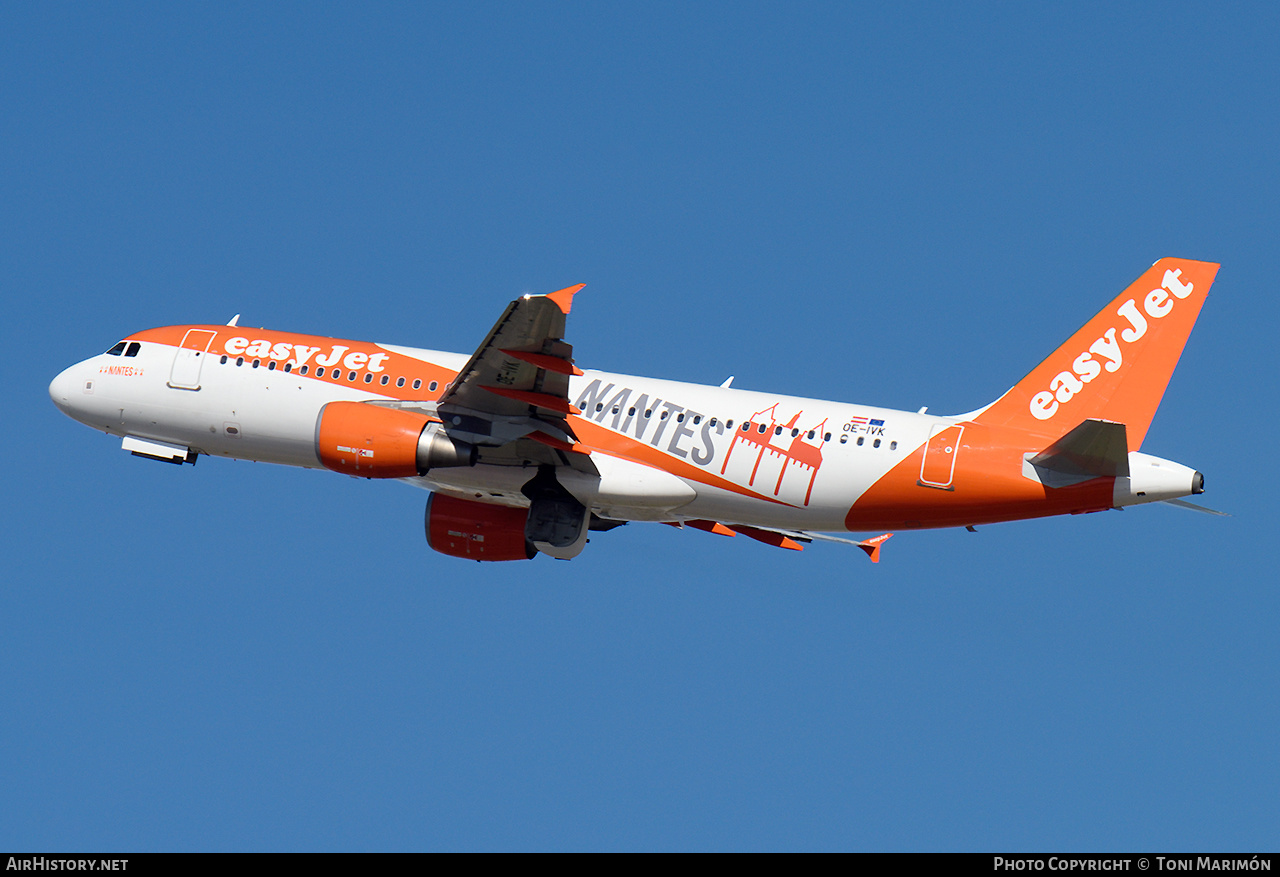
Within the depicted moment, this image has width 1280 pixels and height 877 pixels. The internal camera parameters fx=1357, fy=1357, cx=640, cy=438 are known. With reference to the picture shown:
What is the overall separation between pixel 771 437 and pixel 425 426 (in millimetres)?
7769

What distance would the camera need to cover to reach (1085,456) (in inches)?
1091

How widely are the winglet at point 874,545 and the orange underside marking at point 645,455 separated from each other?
4.44m

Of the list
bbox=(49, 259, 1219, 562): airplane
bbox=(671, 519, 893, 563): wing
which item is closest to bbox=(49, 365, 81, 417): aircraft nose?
bbox=(49, 259, 1219, 562): airplane

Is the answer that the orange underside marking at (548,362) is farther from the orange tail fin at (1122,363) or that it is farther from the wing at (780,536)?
the orange tail fin at (1122,363)

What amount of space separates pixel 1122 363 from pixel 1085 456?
2788 mm

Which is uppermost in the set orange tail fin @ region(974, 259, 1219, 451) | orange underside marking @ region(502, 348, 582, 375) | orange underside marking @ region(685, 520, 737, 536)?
orange tail fin @ region(974, 259, 1219, 451)

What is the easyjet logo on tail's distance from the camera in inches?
1152

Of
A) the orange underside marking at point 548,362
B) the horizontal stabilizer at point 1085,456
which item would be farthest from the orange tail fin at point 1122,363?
the orange underside marking at point 548,362

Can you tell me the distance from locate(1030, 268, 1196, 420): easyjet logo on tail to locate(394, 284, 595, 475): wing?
1032cm

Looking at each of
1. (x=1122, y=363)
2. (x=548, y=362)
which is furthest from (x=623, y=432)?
(x=1122, y=363)

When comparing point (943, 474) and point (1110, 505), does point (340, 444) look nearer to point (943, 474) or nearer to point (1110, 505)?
point (943, 474)

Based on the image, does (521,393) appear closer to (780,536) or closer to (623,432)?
(623,432)

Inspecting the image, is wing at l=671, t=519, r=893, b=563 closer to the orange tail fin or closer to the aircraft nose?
the orange tail fin
